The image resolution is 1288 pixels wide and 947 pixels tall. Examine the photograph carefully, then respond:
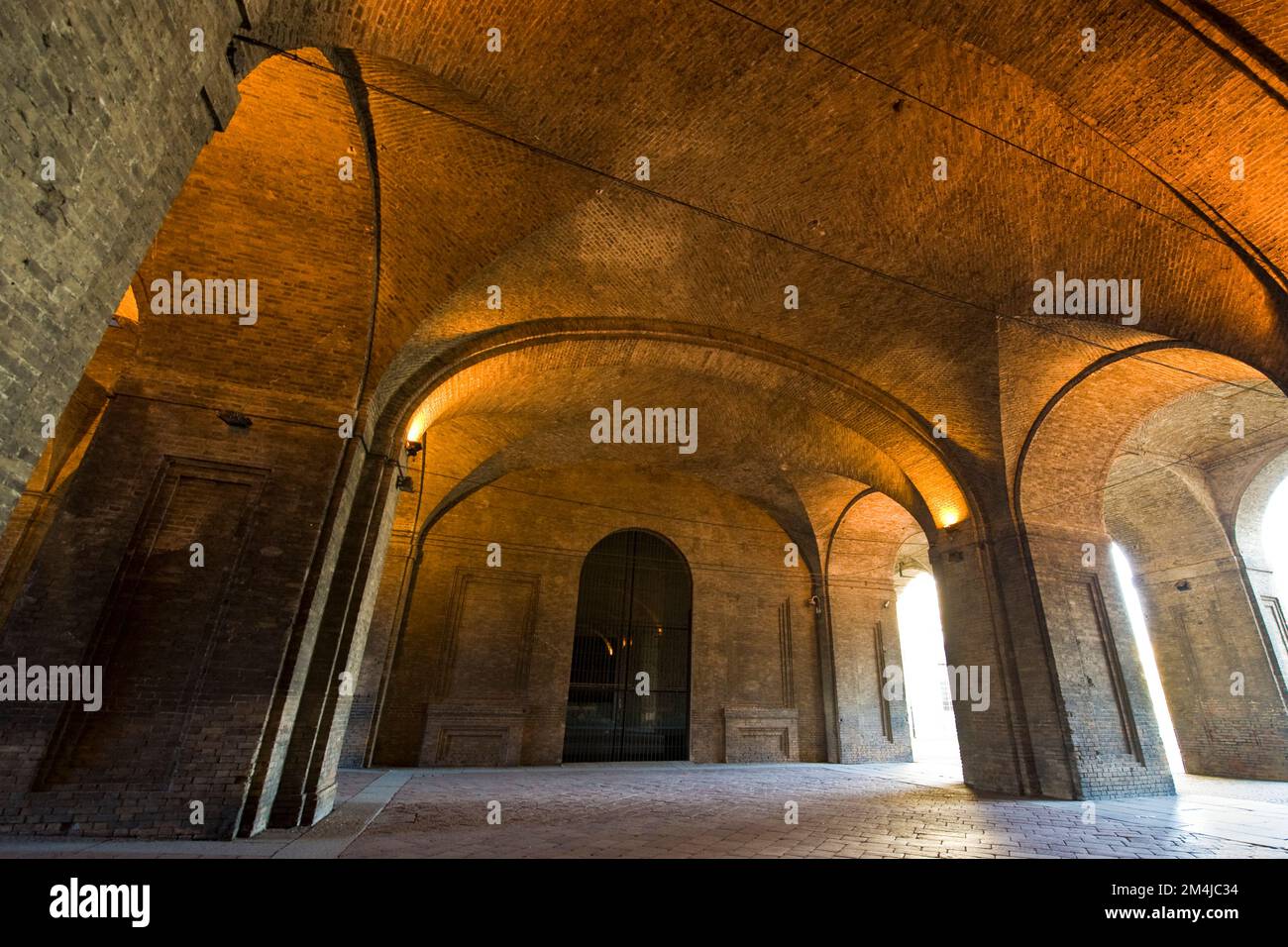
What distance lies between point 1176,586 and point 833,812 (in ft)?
37.0

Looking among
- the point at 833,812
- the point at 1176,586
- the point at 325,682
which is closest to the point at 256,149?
the point at 325,682

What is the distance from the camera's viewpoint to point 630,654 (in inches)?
528

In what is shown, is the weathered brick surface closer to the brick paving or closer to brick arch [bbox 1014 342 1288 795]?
brick arch [bbox 1014 342 1288 795]

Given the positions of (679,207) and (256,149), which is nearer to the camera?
(256,149)

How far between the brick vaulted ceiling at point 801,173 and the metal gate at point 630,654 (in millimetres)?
6479

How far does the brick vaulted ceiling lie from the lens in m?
4.53

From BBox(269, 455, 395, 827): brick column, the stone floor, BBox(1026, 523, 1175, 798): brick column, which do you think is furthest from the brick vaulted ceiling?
the stone floor

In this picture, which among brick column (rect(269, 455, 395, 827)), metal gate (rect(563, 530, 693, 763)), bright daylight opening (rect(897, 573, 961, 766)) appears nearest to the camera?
brick column (rect(269, 455, 395, 827))

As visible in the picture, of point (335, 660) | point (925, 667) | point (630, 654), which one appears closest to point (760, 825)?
point (335, 660)

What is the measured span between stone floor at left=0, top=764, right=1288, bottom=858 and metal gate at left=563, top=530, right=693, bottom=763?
3.07 m

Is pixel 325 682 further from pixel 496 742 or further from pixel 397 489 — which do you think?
pixel 496 742

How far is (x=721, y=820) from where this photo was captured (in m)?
6.14

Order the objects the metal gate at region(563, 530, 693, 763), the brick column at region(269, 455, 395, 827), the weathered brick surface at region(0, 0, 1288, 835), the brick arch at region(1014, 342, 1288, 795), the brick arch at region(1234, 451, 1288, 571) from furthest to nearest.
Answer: the metal gate at region(563, 530, 693, 763), the brick arch at region(1234, 451, 1288, 571), the brick arch at region(1014, 342, 1288, 795), the brick column at region(269, 455, 395, 827), the weathered brick surface at region(0, 0, 1288, 835)

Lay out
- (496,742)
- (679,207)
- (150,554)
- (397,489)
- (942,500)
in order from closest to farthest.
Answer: (150,554)
(679,207)
(397,489)
(942,500)
(496,742)
